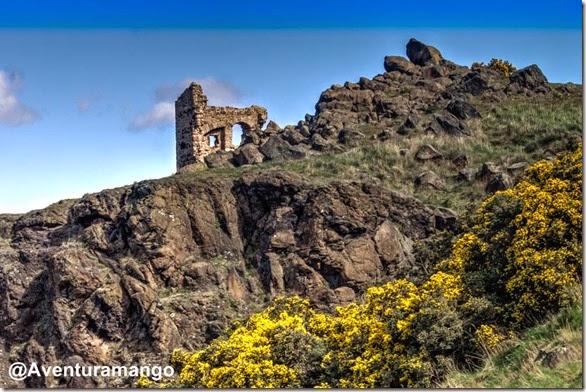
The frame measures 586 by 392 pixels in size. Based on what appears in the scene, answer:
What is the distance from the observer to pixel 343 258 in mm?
22266

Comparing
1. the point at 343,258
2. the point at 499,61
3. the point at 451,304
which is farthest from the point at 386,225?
the point at 499,61

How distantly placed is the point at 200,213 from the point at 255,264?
2.50 meters

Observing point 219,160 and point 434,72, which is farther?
point 434,72

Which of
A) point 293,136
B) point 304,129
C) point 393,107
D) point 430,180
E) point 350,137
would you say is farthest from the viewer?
point 393,107

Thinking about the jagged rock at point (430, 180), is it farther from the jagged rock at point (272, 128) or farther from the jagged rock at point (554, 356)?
the jagged rock at point (554, 356)

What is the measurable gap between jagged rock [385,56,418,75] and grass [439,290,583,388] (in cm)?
3222

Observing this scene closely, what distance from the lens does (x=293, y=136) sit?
3428 cm

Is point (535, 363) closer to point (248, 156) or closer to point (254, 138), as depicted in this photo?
point (248, 156)

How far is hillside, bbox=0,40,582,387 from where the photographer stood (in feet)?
67.7

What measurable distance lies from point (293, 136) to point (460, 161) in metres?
8.34

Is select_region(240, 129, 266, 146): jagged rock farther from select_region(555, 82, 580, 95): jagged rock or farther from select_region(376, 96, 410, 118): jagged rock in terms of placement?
select_region(555, 82, 580, 95): jagged rock

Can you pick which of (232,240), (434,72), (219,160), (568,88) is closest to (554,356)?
(232,240)

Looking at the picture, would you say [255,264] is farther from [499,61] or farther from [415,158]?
[499,61]

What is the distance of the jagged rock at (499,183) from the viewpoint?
24312mm
